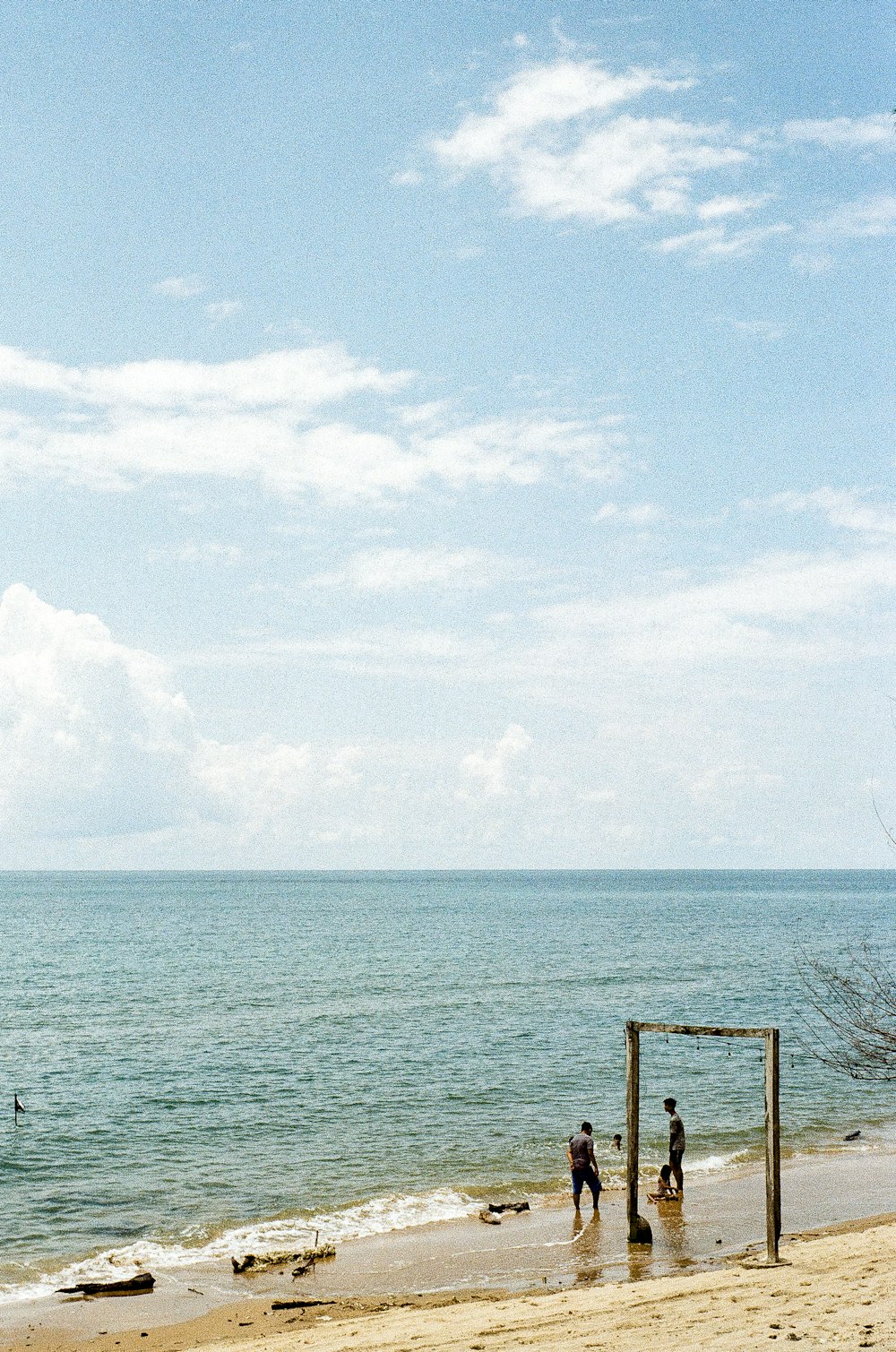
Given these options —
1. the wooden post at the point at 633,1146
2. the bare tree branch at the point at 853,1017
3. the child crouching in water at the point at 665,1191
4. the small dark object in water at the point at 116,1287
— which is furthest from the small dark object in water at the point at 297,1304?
the bare tree branch at the point at 853,1017

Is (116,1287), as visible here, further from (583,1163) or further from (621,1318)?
(621,1318)

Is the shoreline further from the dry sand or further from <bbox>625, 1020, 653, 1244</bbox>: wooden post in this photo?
<bbox>625, 1020, 653, 1244</bbox>: wooden post

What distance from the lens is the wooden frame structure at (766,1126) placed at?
627 inches

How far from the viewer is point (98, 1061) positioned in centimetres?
3822

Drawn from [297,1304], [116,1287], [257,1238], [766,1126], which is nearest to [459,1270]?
[297,1304]

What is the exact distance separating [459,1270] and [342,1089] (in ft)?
50.7

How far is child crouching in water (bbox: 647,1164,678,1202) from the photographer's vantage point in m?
21.7

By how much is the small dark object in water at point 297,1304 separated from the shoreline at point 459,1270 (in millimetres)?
115

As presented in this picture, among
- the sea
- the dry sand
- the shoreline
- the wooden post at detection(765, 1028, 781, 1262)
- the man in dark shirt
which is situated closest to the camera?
the dry sand

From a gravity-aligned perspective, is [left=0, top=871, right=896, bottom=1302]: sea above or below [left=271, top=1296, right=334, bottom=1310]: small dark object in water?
below

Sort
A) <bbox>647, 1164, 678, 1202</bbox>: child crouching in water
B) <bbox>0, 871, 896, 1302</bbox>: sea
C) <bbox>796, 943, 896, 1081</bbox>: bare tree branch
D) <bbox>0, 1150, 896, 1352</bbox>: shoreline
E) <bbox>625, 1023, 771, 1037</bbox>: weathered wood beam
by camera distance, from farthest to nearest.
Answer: <bbox>0, 871, 896, 1302</bbox>: sea < <bbox>647, 1164, 678, 1202</bbox>: child crouching in water < <bbox>625, 1023, 771, 1037</bbox>: weathered wood beam < <bbox>0, 1150, 896, 1352</bbox>: shoreline < <bbox>796, 943, 896, 1081</bbox>: bare tree branch

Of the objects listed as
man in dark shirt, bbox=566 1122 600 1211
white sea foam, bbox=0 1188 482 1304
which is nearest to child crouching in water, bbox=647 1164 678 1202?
man in dark shirt, bbox=566 1122 600 1211

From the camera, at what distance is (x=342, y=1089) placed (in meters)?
32.8

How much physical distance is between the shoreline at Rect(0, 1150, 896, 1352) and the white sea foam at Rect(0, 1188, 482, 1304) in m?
0.48
